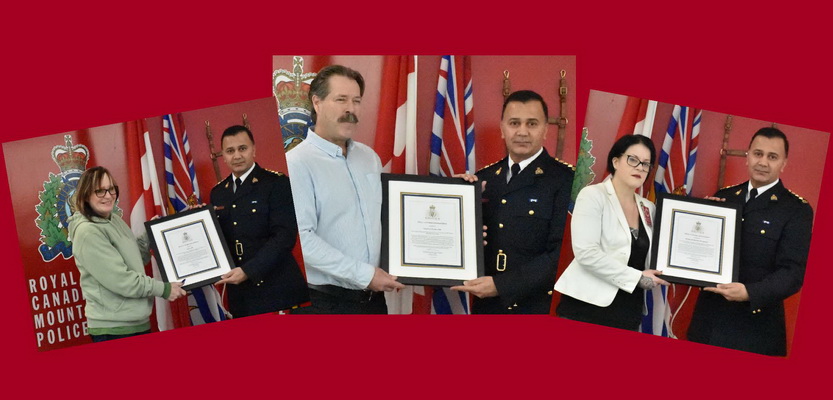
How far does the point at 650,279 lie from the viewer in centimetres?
785

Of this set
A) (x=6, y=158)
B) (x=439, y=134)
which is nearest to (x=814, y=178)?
(x=439, y=134)

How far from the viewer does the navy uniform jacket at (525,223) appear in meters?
8.14

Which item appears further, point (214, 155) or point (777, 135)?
point (214, 155)

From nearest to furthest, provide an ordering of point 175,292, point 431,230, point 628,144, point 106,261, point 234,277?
point 106,261, point 628,144, point 175,292, point 234,277, point 431,230

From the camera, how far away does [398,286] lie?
8.19 meters

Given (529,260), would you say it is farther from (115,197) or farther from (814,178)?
(115,197)

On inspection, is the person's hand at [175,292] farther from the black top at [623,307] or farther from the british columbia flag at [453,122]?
the black top at [623,307]

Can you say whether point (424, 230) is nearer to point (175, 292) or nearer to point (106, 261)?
point (175, 292)

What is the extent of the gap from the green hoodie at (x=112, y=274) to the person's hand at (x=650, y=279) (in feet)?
12.6

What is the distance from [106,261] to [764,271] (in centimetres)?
519

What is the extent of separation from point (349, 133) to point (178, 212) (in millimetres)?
1544

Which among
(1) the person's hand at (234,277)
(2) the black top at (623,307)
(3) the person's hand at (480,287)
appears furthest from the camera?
(3) the person's hand at (480,287)

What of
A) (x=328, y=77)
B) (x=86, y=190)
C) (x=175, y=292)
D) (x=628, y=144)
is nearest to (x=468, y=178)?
(x=628, y=144)

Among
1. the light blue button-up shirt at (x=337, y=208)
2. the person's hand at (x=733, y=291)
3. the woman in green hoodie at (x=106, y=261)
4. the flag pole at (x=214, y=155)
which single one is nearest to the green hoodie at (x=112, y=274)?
the woman in green hoodie at (x=106, y=261)
